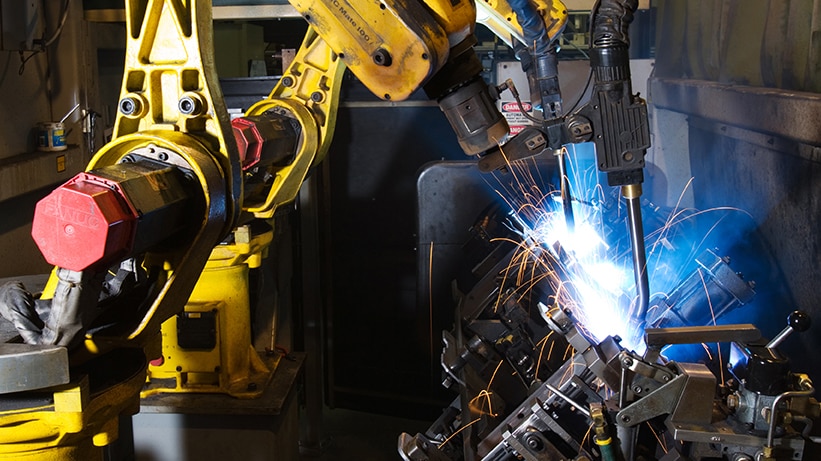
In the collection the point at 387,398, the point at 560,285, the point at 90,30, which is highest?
the point at 90,30

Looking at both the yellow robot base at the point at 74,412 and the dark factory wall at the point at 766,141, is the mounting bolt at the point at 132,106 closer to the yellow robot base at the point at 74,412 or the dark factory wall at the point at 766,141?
the yellow robot base at the point at 74,412

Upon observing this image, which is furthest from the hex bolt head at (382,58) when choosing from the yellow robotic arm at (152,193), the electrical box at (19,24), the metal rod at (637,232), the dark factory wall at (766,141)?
the electrical box at (19,24)

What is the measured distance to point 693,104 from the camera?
3938mm

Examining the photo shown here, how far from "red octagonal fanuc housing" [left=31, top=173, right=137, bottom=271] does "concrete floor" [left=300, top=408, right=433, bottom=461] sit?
12.3ft

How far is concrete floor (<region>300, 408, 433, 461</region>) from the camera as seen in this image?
16.8ft

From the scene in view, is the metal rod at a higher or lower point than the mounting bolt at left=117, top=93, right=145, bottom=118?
lower

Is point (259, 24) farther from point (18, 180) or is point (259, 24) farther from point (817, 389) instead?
point (817, 389)

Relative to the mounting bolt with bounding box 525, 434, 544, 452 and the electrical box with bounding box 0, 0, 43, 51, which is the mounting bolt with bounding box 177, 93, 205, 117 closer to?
the mounting bolt with bounding box 525, 434, 544, 452

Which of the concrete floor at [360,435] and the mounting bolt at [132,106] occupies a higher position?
the mounting bolt at [132,106]

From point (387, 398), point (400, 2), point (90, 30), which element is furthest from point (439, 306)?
point (400, 2)

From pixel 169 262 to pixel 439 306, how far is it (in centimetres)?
324

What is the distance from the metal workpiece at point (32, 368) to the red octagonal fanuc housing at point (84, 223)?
0.20 meters

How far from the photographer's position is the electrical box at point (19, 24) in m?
3.84

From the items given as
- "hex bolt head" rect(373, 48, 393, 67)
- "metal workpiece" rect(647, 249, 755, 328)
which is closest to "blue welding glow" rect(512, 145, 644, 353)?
"metal workpiece" rect(647, 249, 755, 328)
